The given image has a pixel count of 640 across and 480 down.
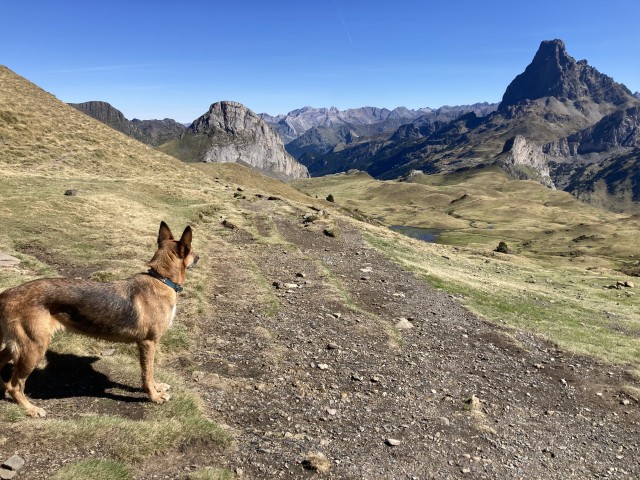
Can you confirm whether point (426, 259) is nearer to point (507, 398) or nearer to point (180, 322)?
point (507, 398)

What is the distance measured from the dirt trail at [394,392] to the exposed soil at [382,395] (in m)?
0.06

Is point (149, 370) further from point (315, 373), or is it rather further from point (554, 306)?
point (554, 306)

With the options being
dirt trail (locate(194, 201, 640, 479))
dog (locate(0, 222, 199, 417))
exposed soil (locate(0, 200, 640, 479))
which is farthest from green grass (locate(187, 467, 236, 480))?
dog (locate(0, 222, 199, 417))

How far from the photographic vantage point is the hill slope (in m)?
9.69

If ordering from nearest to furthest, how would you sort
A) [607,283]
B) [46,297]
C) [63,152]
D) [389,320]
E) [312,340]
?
[46,297], [312,340], [389,320], [607,283], [63,152]

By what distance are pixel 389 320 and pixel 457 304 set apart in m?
7.72

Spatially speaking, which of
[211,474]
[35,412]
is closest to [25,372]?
[35,412]

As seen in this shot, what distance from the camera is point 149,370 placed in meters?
10.6

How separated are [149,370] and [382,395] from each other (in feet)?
25.7

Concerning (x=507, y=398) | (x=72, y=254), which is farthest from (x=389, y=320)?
(x=72, y=254)

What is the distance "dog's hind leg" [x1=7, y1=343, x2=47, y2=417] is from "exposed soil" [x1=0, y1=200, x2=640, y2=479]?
0.74 meters

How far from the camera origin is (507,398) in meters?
15.9

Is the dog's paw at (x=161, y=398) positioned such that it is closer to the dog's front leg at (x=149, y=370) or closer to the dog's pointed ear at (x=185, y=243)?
the dog's front leg at (x=149, y=370)

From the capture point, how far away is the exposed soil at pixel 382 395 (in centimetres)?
1056
